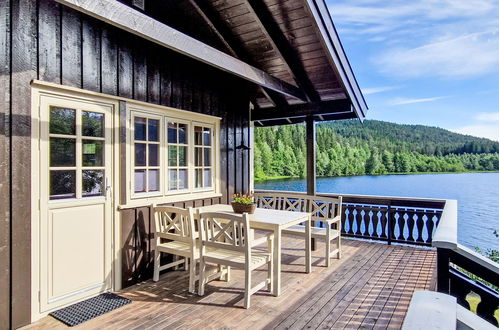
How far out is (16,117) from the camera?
2508mm

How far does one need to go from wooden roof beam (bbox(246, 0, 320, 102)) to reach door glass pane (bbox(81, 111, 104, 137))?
88.5 inches

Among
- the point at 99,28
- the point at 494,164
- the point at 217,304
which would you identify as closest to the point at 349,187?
the point at 494,164

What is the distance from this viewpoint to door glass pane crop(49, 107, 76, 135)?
282cm

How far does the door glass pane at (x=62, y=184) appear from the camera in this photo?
2816mm

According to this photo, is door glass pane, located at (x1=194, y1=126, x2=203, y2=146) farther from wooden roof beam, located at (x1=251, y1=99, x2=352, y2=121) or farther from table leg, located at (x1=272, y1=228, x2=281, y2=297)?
table leg, located at (x1=272, y1=228, x2=281, y2=297)

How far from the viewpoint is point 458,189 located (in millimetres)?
14039

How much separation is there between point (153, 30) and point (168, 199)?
2246 millimetres

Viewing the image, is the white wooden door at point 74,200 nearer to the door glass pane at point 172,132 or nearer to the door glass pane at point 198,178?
the door glass pane at point 172,132

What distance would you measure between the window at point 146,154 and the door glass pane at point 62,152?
0.72 metres

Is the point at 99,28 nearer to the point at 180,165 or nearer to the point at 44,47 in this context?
the point at 44,47

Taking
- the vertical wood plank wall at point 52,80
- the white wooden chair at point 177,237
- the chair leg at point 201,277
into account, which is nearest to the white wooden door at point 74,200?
the vertical wood plank wall at point 52,80

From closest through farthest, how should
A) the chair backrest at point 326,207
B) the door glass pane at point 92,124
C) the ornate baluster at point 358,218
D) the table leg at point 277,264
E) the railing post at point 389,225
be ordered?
the door glass pane at point 92,124 < the table leg at point 277,264 < the chair backrest at point 326,207 < the railing post at point 389,225 < the ornate baluster at point 358,218

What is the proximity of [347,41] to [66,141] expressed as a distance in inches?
975

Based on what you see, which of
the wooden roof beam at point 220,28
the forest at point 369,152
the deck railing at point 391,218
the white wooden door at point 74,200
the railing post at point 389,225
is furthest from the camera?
the forest at point 369,152
